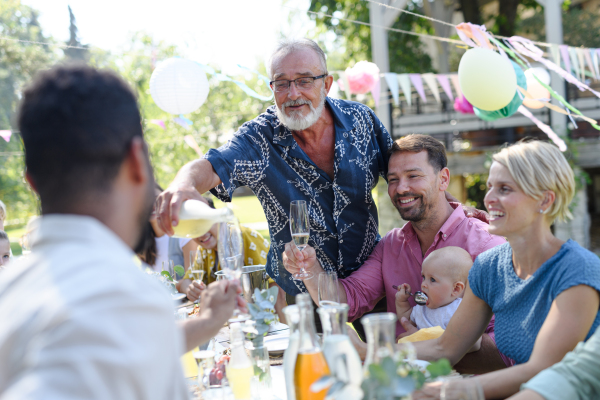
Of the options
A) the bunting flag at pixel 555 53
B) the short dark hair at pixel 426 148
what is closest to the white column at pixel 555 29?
the bunting flag at pixel 555 53

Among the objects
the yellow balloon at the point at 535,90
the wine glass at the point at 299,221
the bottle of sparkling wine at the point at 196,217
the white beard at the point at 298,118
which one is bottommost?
the wine glass at the point at 299,221

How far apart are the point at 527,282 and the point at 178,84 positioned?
13.4ft

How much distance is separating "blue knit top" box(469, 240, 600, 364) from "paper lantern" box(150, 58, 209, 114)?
150 inches

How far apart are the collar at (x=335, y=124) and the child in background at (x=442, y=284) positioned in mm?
952

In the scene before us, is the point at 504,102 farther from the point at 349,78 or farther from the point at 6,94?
the point at 6,94

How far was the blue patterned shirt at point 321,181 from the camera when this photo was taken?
9.99ft

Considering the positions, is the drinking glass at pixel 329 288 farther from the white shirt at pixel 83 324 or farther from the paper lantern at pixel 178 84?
the paper lantern at pixel 178 84

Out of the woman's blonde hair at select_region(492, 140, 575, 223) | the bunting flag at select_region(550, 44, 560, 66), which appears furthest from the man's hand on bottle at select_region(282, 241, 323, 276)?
the bunting flag at select_region(550, 44, 560, 66)

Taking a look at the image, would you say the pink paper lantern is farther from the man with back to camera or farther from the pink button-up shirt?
the man with back to camera

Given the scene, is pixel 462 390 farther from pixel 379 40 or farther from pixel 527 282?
pixel 379 40

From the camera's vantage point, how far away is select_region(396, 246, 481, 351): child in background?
259cm

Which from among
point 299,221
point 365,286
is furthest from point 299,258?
point 365,286

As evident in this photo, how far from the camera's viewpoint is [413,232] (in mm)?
3053

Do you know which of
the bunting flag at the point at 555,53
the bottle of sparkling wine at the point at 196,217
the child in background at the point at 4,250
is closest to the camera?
the bottle of sparkling wine at the point at 196,217
